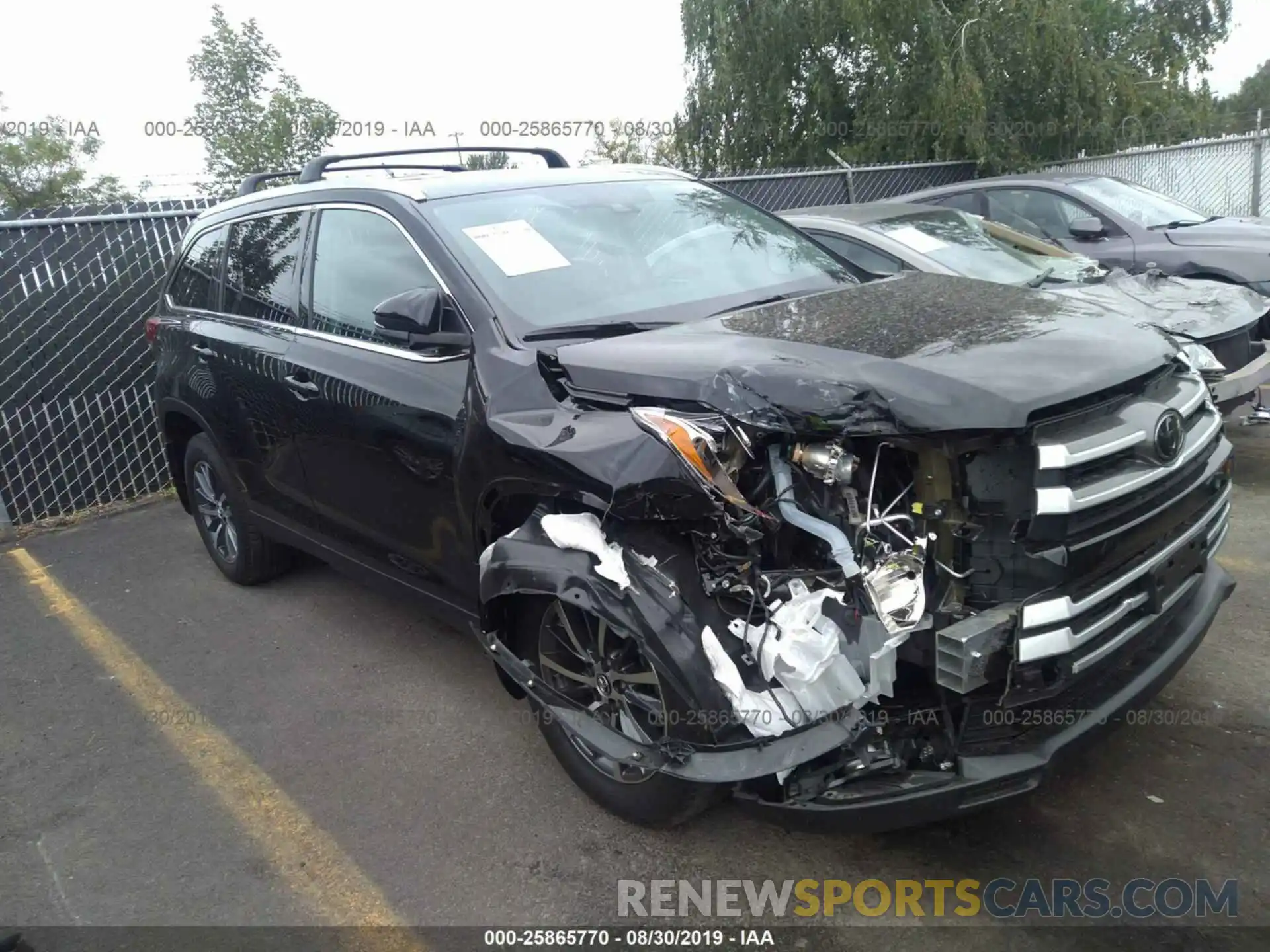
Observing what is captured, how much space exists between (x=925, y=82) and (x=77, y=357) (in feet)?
38.6

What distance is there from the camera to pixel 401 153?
194 inches

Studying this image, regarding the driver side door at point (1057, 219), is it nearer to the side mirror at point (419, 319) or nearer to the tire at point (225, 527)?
the side mirror at point (419, 319)

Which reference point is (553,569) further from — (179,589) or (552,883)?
(179,589)

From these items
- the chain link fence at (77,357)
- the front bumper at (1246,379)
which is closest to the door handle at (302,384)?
the chain link fence at (77,357)

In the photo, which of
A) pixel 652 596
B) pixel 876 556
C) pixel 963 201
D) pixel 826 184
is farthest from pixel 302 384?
pixel 826 184

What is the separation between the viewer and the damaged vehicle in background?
4.82m

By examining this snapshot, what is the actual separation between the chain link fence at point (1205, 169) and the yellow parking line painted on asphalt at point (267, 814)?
13091 millimetres

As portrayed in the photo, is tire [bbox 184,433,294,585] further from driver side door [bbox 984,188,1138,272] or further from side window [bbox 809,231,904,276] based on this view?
driver side door [bbox 984,188,1138,272]

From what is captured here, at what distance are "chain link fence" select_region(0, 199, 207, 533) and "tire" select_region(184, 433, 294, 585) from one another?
1905mm

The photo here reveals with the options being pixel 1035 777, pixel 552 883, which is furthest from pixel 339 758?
pixel 1035 777

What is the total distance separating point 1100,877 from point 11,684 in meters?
4.45

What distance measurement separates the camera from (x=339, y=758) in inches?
141

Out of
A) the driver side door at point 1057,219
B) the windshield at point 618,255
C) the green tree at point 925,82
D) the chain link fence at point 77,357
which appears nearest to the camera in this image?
the windshield at point 618,255

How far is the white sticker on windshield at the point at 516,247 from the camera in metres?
3.38
